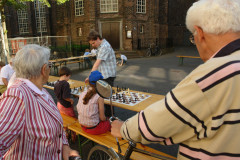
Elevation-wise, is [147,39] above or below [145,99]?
above

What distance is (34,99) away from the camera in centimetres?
154

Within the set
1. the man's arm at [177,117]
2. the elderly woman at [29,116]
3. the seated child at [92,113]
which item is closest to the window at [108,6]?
the seated child at [92,113]

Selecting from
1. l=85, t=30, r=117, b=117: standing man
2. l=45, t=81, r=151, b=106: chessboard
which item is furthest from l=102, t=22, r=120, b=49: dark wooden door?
l=45, t=81, r=151, b=106: chessboard

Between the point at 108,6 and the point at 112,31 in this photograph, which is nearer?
the point at 108,6

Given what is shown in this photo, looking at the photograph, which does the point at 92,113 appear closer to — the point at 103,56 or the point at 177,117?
the point at 103,56

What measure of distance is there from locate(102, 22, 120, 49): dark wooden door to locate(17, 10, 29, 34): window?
1391cm

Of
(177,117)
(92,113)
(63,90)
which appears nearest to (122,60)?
(63,90)

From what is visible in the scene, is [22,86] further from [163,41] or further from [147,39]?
[163,41]

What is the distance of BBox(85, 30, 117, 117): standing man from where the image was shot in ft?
14.9

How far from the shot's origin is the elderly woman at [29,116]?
137 cm

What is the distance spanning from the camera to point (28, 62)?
1613mm

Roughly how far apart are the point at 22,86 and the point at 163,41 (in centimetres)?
2812

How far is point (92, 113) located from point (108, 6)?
21.4 metres

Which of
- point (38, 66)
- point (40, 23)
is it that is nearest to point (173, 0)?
point (40, 23)
